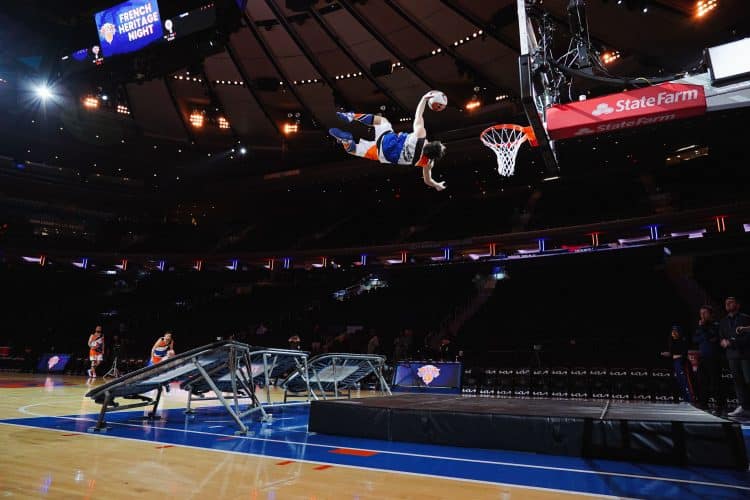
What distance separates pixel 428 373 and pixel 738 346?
Answer: 7.84 m

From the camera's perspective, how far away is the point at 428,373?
1368 centimetres

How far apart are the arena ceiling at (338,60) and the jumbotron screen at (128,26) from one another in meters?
0.62

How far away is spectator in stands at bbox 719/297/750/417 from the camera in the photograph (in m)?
7.28

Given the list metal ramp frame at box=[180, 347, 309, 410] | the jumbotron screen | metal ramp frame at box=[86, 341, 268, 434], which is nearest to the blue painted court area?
metal ramp frame at box=[86, 341, 268, 434]

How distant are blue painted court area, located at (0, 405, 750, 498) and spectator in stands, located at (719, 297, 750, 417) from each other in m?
4.40

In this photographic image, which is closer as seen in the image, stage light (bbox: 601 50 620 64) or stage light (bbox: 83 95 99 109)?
stage light (bbox: 601 50 620 64)

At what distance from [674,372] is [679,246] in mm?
10527

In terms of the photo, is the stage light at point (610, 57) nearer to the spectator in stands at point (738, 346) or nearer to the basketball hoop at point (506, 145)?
the basketball hoop at point (506, 145)

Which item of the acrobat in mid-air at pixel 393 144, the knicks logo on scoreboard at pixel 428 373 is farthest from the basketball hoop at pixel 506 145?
the knicks logo on scoreboard at pixel 428 373

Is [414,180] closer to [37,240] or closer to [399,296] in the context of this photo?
[399,296]

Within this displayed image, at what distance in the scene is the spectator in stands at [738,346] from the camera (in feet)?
23.9

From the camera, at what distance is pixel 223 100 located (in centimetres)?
2342

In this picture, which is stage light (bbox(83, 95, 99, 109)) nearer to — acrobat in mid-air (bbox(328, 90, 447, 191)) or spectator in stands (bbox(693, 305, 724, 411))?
acrobat in mid-air (bbox(328, 90, 447, 191))

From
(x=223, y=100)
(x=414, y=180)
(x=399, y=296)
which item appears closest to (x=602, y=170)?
(x=414, y=180)
